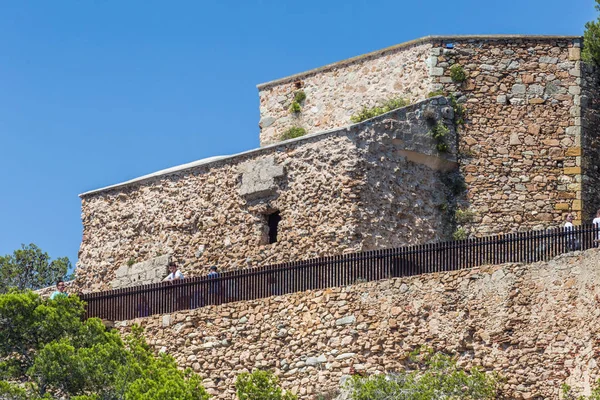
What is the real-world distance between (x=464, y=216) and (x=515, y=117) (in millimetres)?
2421

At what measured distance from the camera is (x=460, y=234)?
3559 cm

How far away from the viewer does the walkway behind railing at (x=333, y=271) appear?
30.0 meters

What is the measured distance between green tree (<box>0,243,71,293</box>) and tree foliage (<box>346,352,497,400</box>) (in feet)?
56.6

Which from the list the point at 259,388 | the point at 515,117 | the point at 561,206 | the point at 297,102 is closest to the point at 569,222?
the point at 561,206

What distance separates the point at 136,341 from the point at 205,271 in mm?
3548

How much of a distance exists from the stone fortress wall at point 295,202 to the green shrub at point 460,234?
0.61 feet

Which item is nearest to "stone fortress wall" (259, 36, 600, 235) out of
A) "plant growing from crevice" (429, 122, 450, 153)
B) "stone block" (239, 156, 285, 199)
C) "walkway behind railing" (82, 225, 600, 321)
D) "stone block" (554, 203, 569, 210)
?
"stone block" (554, 203, 569, 210)

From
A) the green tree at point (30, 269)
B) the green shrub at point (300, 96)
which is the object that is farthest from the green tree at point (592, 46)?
the green tree at point (30, 269)

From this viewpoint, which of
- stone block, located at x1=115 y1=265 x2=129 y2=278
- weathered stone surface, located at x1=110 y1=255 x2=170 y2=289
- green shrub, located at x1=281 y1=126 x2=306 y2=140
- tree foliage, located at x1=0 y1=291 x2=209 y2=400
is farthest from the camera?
green shrub, located at x1=281 y1=126 x2=306 y2=140

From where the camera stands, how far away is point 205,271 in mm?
36344

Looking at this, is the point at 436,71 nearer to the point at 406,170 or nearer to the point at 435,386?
the point at 406,170

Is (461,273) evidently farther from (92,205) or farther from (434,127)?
(92,205)

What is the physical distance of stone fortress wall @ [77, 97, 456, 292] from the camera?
113 ft

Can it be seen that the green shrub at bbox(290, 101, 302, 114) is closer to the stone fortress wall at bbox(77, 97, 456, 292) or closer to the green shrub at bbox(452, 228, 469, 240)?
the stone fortress wall at bbox(77, 97, 456, 292)
